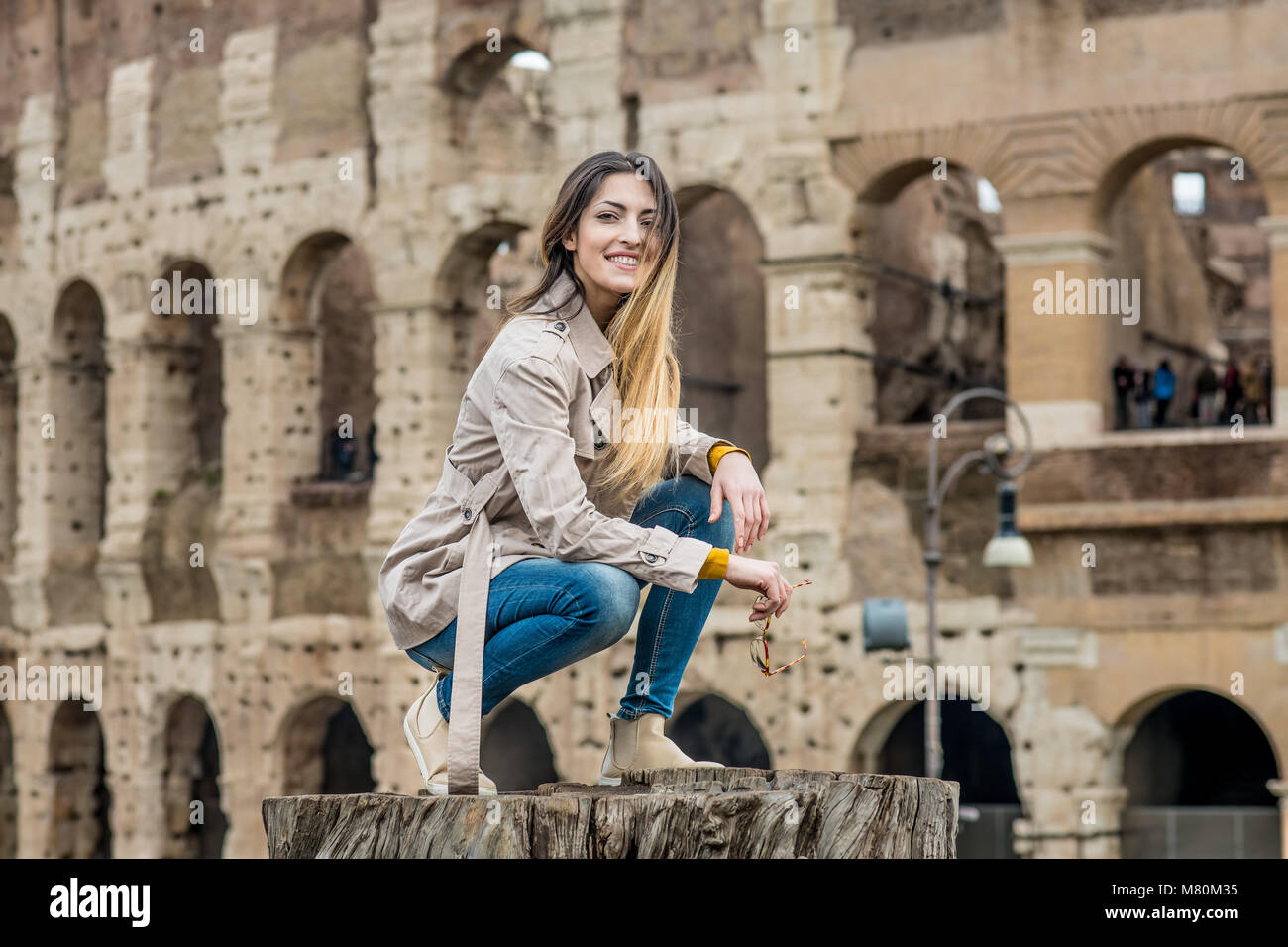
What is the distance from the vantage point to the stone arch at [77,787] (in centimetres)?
2505

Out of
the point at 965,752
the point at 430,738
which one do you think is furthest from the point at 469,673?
the point at 965,752

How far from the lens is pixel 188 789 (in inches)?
952

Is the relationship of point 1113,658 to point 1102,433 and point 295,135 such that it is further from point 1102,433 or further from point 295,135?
point 295,135

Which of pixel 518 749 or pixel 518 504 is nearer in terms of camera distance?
pixel 518 504

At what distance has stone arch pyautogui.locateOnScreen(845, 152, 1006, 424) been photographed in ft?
71.2

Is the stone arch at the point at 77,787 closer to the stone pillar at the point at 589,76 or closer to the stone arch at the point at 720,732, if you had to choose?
the stone arch at the point at 720,732

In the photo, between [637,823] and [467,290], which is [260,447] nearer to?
[467,290]

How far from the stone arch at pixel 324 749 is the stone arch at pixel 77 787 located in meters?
2.88

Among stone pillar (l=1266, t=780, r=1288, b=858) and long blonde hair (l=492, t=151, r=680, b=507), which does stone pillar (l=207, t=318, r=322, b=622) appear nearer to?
stone pillar (l=1266, t=780, r=1288, b=858)

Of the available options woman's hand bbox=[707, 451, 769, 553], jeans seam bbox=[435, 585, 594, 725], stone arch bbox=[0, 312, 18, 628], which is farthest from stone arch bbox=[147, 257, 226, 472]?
jeans seam bbox=[435, 585, 594, 725]

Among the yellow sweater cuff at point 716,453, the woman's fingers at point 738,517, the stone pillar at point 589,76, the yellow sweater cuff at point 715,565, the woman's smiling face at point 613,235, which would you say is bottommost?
the yellow sweater cuff at point 715,565

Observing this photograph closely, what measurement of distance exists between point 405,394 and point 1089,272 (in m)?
6.65

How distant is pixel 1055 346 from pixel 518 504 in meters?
14.1

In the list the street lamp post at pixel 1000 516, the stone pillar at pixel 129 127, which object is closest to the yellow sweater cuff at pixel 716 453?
the street lamp post at pixel 1000 516
